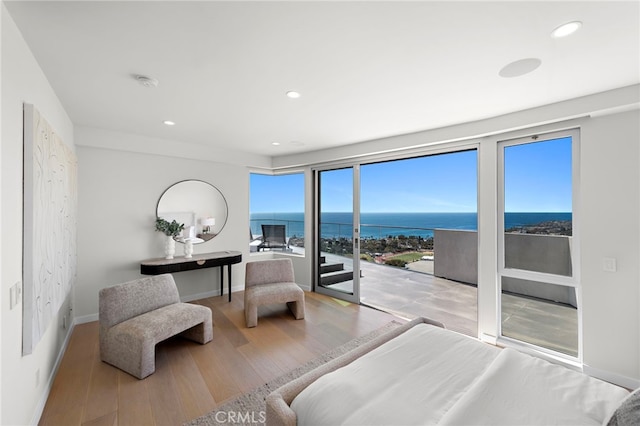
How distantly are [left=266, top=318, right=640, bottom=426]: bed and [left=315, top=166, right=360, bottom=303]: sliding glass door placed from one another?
9.46ft

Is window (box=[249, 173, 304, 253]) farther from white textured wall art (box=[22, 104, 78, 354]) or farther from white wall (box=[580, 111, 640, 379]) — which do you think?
white wall (box=[580, 111, 640, 379])

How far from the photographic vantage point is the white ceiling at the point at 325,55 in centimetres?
140

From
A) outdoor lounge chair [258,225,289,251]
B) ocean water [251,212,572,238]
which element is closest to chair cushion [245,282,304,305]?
ocean water [251,212,572,238]

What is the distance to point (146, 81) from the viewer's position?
7.04ft

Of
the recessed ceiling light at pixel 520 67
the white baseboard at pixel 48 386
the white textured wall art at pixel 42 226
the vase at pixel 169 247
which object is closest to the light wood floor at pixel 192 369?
the white baseboard at pixel 48 386

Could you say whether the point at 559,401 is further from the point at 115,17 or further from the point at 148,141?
the point at 148,141

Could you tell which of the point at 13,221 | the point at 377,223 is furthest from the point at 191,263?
the point at 377,223

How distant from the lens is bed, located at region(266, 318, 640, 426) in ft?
3.77

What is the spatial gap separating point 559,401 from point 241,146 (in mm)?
4440

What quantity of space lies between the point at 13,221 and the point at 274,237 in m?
4.05

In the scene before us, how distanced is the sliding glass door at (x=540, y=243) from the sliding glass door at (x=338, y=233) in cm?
202

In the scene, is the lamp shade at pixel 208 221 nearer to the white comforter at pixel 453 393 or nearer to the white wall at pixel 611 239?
the white comforter at pixel 453 393

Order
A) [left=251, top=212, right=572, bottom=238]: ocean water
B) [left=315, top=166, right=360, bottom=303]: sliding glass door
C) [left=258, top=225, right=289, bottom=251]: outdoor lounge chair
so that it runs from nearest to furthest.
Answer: [left=315, top=166, right=360, bottom=303]: sliding glass door < [left=251, top=212, right=572, bottom=238]: ocean water < [left=258, top=225, right=289, bottom=251]: outdoor lounge chair

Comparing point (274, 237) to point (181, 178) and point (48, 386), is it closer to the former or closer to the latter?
point (181, 178)
